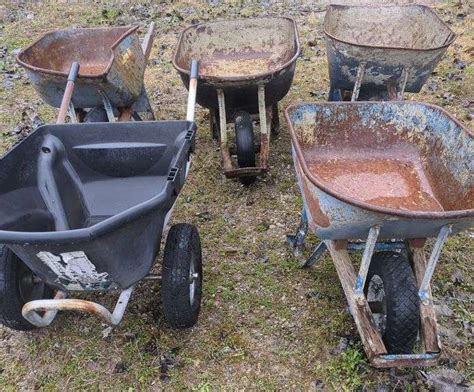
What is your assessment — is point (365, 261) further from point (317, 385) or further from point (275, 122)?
point (275, 122)

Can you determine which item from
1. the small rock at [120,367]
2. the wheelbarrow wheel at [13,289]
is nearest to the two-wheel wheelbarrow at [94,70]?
the wheelbarrow wheel at [13,289]

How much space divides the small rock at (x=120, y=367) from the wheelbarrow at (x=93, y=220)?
39 cm

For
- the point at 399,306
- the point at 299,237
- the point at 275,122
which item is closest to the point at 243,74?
the point at 275,122

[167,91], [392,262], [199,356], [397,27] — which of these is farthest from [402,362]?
[167,91]

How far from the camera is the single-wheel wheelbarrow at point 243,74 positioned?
3881 mm

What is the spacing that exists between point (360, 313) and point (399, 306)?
0.22 m

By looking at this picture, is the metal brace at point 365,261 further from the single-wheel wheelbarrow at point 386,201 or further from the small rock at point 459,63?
the small rock at point 459,63

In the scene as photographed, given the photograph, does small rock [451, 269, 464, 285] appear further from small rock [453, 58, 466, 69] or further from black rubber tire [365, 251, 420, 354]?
small rock [453, 58, 466, 69]

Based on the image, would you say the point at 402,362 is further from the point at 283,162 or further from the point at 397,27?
the point at 397,27

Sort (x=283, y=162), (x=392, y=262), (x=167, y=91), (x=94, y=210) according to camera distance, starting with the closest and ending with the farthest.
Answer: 1. (x=392, y=262)
2. (x=94, y=210)
3. (x=283, y=162)
4. (x=167, y=91)

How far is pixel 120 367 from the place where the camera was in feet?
9.04

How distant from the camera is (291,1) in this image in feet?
29.5

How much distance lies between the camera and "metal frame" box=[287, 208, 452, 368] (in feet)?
7.68

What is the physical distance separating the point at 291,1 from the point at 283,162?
5.75m
